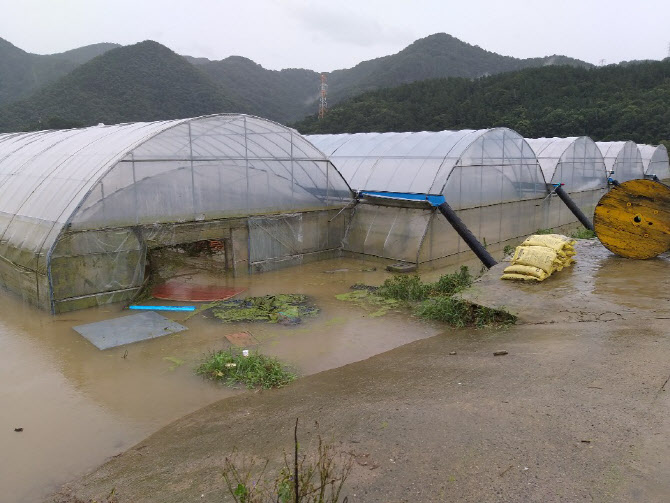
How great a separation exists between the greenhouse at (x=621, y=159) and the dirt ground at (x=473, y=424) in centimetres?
2036

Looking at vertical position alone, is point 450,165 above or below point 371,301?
above

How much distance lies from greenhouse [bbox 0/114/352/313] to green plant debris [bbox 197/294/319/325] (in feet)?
7.67

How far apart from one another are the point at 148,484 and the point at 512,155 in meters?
16.5

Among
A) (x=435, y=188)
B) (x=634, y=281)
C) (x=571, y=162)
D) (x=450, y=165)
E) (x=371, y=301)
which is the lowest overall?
(x=371, y=301)

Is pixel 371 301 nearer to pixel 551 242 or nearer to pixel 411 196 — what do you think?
pixel 551 242

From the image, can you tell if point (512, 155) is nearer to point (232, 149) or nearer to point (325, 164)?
point (325, 164)

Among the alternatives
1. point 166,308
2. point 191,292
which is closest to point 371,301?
point 191,292

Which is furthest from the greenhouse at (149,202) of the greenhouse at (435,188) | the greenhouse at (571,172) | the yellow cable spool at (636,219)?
the greenhouse at (571,172)

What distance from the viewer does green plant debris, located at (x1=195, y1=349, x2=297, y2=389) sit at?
7.43m

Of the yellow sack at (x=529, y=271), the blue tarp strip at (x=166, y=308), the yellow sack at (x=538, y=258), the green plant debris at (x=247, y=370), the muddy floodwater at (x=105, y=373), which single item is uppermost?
the yellow sack at (x=538, y=258)

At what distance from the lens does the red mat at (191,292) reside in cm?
1215

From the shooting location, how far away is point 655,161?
32.0 metres

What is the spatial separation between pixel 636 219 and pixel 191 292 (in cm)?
1085

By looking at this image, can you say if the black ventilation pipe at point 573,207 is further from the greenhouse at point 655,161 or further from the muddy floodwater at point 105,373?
the greenhouse at point 655,161
